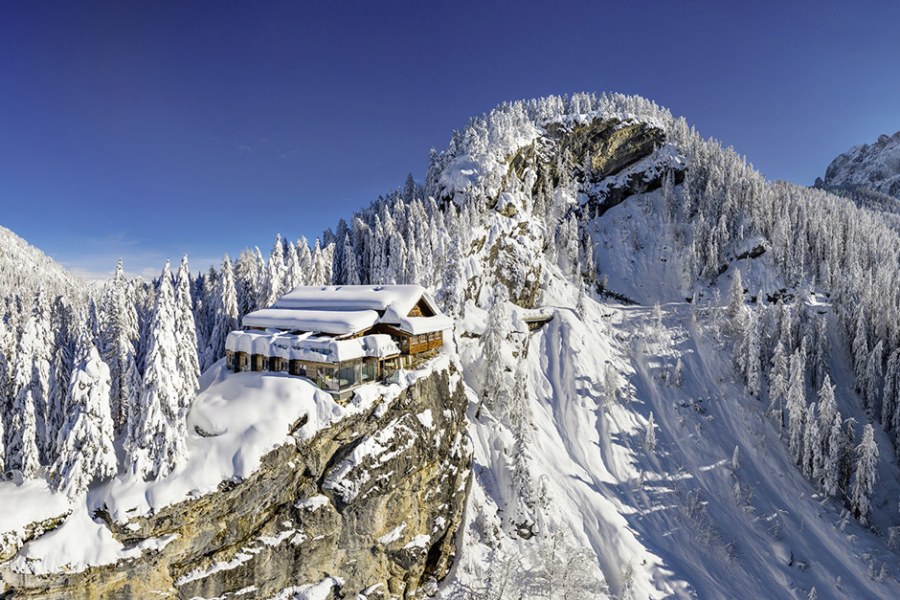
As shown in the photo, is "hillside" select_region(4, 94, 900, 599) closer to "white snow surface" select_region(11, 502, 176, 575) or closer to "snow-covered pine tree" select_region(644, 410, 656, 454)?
"white snow surface" select_region(11, 502, 176, 575)

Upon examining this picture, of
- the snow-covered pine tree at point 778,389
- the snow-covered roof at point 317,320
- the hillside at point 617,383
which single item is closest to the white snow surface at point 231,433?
the hillside at point 617,383

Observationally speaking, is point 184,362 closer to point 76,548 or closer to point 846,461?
point 76,548

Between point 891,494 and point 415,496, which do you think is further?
point 891,494

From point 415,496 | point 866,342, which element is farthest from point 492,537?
point 866,342

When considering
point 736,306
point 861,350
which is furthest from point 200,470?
point 861,350

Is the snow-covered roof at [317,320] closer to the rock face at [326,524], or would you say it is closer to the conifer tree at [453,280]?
the rock face at [326,524]

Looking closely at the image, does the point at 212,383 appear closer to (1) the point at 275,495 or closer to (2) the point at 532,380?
(1) the point at 275,495
